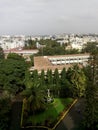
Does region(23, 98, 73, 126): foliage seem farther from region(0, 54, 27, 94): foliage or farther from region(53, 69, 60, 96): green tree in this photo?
region(0, 54, 27, 94): foliage

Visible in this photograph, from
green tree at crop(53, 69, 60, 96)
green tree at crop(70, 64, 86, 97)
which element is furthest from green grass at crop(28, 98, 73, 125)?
green tree at crop(53, 69, 60, 96)

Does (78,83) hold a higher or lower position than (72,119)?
higher

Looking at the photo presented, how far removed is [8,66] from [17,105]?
1086 centimetres

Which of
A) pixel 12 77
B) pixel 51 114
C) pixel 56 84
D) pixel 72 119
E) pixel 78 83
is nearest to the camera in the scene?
pixel 72 119

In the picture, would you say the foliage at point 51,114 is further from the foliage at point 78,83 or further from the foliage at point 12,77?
the foliage at point 12,77

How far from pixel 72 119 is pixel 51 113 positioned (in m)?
2.92

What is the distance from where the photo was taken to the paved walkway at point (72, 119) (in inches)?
918

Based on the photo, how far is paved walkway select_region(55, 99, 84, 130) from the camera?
76.5ft

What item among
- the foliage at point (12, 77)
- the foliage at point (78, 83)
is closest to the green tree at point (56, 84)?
the foliage at point (78, 83)

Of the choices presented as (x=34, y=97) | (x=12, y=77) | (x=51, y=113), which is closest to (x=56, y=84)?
(x=12, y=77)

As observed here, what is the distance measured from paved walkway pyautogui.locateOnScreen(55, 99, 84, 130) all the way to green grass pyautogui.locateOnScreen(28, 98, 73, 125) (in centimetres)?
88

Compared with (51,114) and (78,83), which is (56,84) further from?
(51,114)

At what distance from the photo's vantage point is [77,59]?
6538 cm

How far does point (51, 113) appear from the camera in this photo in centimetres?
2716
